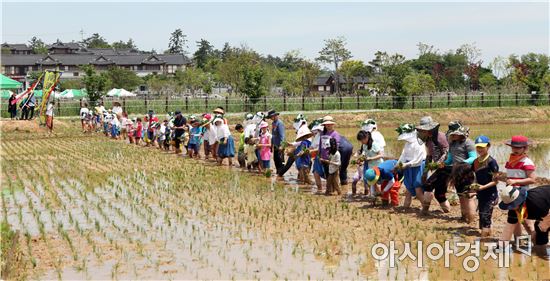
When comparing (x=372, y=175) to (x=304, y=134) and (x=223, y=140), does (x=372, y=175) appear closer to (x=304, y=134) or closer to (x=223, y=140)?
(x=304, y=134)

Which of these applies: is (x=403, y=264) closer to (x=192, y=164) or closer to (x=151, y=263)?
(x=151, y=263)

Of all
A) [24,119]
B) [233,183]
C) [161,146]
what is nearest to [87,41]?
[24,119]

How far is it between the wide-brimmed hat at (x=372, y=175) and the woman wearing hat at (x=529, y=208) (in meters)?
2.90

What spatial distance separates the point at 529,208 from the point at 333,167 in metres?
4.29

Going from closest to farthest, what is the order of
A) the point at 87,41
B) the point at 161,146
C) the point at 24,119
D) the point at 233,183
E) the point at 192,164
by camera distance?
the point at 233,183, the point at 192,164, the point at 161,146, the point at 24,119, the point at 87,41

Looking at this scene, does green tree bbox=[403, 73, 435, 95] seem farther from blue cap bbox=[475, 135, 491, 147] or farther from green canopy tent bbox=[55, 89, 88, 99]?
blue cap bbox=[475, 135, 491, 147]

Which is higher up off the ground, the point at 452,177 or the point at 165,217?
the point at 452,177

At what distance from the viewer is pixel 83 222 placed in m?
9.27

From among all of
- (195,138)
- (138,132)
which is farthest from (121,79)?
(195,138)

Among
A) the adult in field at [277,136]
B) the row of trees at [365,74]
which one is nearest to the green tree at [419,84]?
the row of trees at [365,74]

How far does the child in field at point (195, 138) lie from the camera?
16719 mm

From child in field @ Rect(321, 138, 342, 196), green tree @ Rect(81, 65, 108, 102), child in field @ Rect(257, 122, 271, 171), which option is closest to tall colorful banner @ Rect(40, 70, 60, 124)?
green tree @ Rect(81, 65, 108, 102)

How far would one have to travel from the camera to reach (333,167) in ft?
36.0

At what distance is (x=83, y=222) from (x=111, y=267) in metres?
2.58
